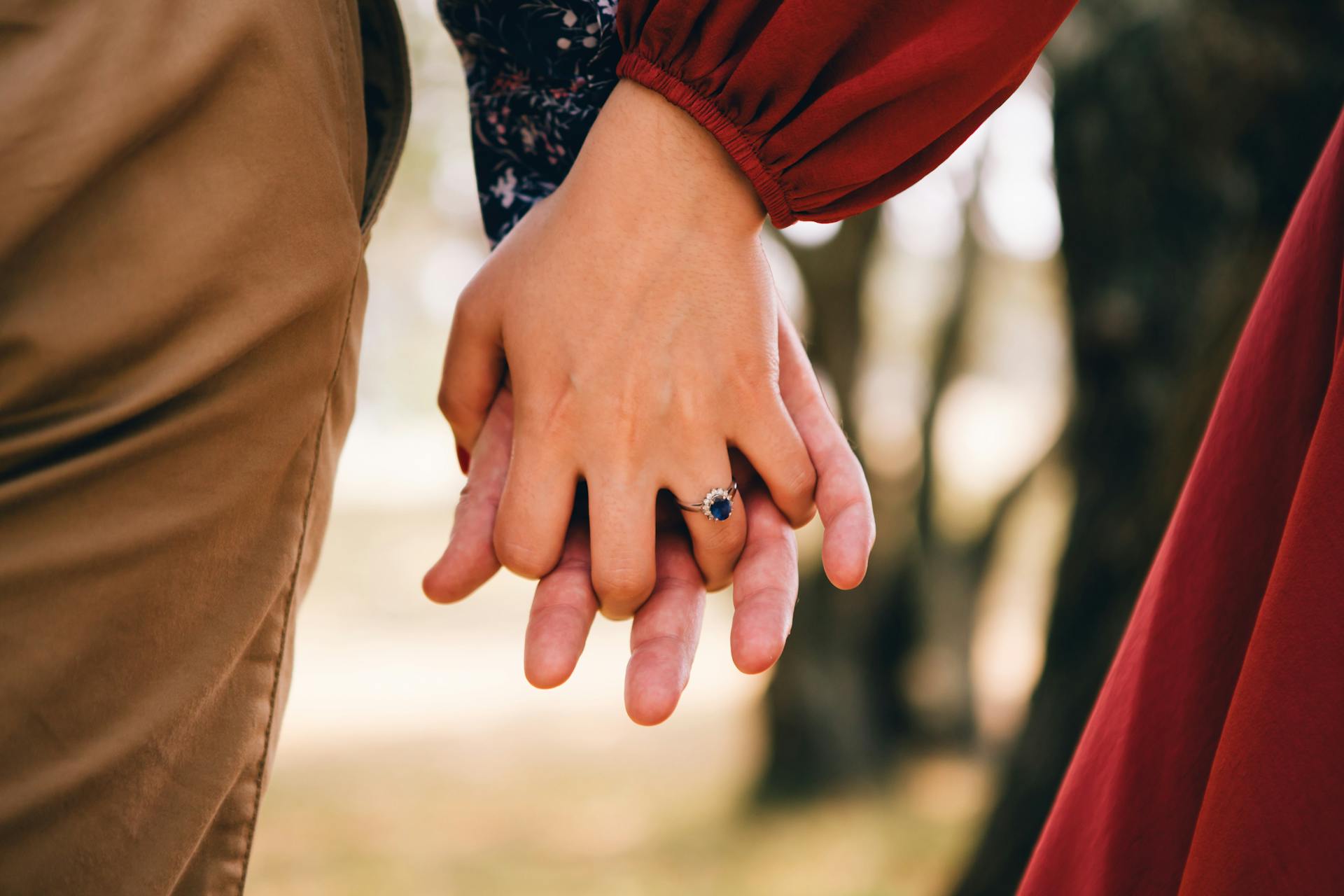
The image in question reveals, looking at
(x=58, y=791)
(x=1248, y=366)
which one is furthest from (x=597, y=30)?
(x=58, y=791)

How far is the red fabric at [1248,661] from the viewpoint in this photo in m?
0.60

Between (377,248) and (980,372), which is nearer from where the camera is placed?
(980,372)

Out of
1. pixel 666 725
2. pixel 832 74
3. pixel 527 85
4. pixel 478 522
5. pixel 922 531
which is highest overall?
pixel 832 74

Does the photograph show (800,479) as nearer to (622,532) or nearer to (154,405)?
(622,532)

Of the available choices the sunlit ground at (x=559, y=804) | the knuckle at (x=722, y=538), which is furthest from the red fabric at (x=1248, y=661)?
the sunlit ground at (x=559, y=804)

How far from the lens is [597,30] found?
93 cm

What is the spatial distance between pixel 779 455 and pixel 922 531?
5009mm

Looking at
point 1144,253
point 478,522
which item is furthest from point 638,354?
point 1144,253

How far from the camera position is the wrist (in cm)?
87

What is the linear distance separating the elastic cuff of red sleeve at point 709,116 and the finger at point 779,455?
0.19m

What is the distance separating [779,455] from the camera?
0.93 meters

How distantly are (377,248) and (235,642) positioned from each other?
6.89 metres

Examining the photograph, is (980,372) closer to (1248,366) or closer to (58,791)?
(1248,366)

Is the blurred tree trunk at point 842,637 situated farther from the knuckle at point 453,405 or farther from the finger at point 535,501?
the finger at point 535,501
